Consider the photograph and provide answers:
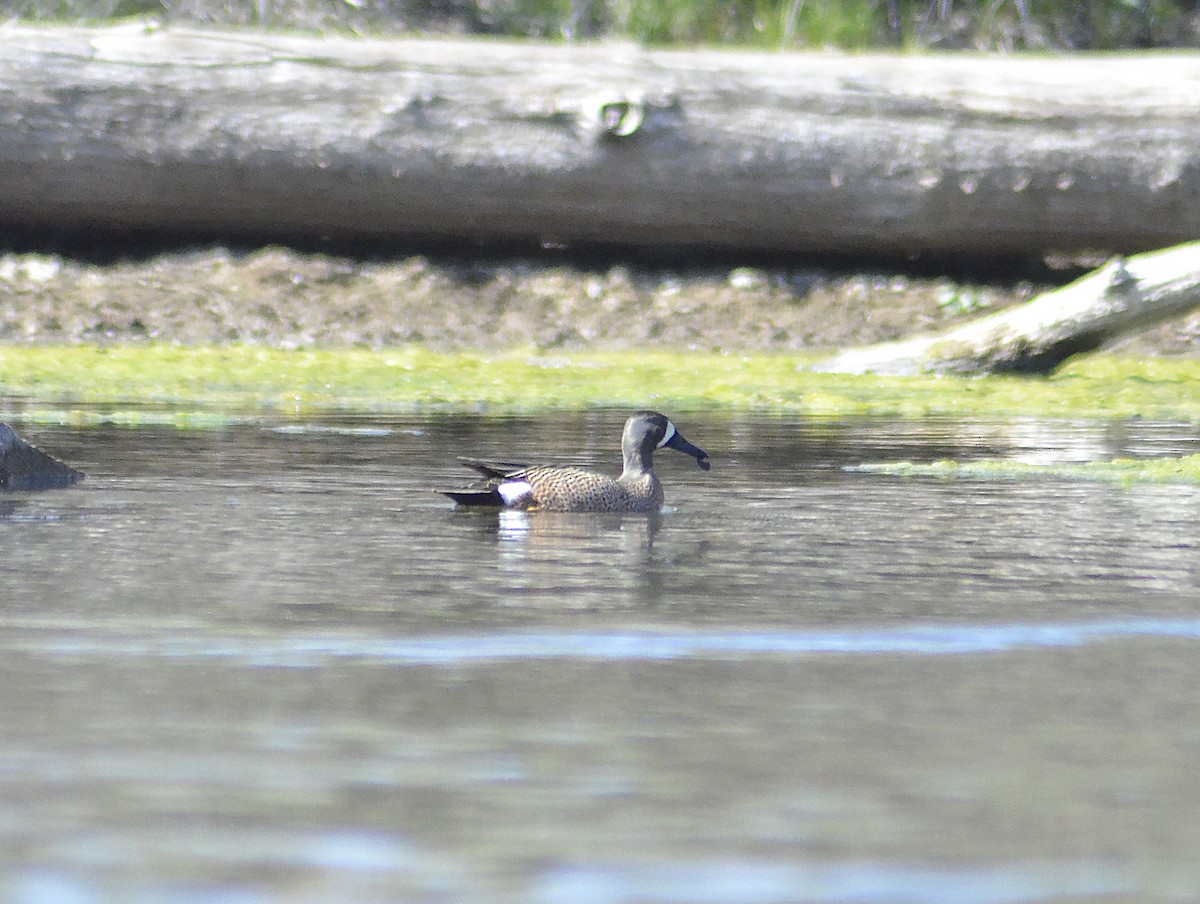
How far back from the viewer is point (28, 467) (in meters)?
7.34

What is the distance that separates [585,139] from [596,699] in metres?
9.67

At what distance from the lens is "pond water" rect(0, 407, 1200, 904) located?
2934 mm

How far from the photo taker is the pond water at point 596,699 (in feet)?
9.62

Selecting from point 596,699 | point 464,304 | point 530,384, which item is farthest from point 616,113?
point 596,699

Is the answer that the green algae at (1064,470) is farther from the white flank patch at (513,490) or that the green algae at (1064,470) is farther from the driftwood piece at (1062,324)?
the driftwood piece at (1062,324)

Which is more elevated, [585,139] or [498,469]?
[585,139]

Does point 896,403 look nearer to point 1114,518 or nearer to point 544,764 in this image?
point 1114,518

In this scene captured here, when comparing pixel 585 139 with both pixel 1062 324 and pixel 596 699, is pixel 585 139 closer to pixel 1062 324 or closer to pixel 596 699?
pixel 1062 324

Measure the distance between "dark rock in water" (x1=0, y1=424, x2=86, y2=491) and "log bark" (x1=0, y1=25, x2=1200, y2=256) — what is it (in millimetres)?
6165

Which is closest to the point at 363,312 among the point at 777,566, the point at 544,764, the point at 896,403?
the point at 896,403

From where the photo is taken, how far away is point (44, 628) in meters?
4.57

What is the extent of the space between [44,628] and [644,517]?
268 cm

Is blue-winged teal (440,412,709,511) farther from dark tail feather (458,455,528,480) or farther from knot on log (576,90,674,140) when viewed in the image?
knot on log (576,90,674,140)

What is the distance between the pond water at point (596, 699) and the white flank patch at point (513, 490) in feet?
0.38
